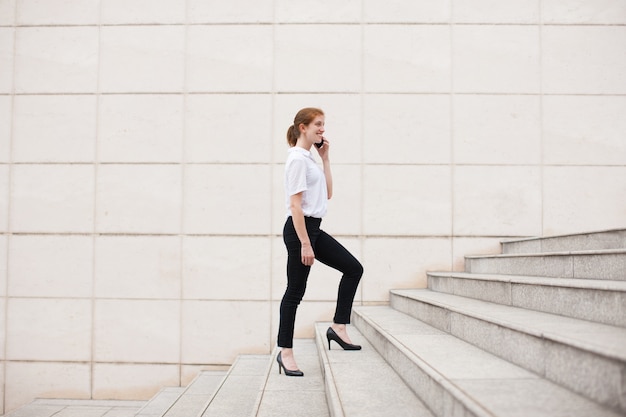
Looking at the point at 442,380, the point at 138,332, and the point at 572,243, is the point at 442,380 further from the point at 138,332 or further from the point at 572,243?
the point at 138,332

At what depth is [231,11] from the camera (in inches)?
224

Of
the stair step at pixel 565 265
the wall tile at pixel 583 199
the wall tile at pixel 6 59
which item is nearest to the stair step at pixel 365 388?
the stair step at pixel 565 265

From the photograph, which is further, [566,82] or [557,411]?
[566,82]

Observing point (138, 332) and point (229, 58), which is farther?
point (229, 58)

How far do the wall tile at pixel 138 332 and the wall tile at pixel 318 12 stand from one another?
11.0ft

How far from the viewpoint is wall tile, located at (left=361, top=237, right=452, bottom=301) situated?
17.9 ft

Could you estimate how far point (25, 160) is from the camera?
223 inches

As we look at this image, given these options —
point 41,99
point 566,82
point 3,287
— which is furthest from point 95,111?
point 566,82

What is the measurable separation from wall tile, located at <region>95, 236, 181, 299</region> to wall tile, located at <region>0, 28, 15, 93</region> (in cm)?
206

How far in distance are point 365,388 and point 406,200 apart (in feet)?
10.1

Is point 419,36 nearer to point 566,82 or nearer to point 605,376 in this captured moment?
point 566,82

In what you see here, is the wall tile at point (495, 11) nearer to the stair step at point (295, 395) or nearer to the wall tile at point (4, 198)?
the stair step at point (295, 395)

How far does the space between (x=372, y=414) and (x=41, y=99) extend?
5.21m

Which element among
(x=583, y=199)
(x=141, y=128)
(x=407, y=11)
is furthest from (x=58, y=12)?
(x=583, y=199)
